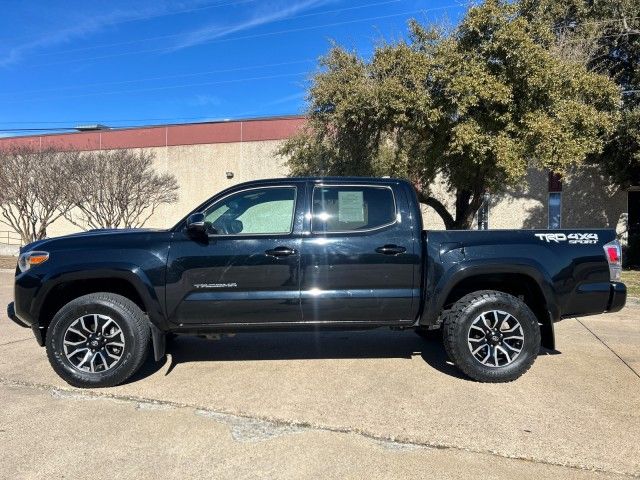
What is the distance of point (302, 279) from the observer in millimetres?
4742

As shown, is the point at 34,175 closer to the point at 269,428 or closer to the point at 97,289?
the point at 97,289

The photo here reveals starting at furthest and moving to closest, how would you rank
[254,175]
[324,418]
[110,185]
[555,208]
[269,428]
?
1. [254,175]
2. [555,208]
3. [110,185]
4. [324,418]
5. [269,428]

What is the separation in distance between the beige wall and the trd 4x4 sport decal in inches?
489

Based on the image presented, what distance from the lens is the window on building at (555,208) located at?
2150cm

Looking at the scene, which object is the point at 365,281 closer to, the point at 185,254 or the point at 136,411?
the point at 185,254

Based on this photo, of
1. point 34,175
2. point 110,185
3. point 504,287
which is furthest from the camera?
point 110,185

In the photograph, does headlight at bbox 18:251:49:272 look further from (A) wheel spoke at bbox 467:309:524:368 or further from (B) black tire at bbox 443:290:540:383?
(A) wheel spoke at bbox 467:309:524:368

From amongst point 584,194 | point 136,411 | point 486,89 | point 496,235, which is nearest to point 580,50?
point 486,89

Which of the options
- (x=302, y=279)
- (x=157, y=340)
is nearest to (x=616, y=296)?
(x=302, y=279)

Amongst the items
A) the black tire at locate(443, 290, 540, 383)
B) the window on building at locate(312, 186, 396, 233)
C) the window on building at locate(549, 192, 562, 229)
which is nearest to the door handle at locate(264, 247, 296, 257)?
the window on building at locate(312, 186, 396, 233)

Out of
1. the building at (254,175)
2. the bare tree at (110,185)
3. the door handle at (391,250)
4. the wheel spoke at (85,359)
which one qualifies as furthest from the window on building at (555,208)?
the wheel spoke at (85,359)

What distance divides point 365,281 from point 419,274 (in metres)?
0.51

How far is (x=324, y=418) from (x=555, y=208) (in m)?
20.2

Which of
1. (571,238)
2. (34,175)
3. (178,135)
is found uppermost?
(178,135)
